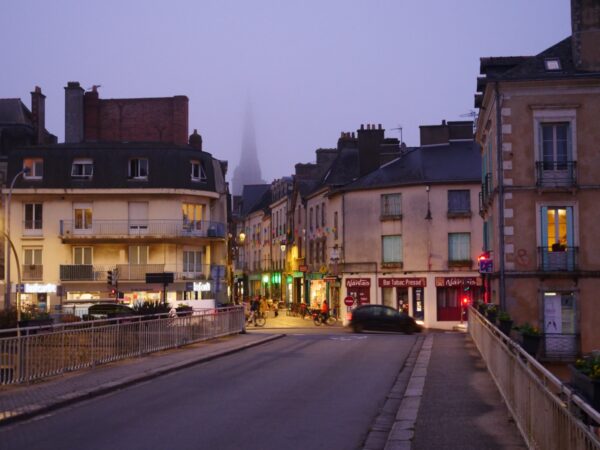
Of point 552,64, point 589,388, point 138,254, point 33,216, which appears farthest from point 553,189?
point 33,216

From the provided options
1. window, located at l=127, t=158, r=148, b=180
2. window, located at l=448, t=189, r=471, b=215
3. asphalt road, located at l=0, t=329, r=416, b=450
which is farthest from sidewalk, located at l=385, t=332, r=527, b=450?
window, located at l=127, t=158, r=148, b=180

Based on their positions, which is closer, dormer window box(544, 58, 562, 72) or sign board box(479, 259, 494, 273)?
dormer window box(544, 58, 562, 72)

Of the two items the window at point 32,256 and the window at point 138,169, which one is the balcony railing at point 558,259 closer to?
the window at point 138,169

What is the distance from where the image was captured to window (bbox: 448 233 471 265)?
5256cm

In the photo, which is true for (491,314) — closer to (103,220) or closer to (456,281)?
(456,281)

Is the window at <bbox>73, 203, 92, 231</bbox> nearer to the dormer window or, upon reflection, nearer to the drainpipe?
the drainpipe

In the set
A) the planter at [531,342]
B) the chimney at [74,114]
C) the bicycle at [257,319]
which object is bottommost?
the bicycle at [257,319]

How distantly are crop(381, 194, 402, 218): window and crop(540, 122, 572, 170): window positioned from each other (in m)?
21.6

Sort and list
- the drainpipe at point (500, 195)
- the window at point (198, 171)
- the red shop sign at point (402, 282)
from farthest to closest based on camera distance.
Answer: the window at point (198, 171) → the red shop sign at point (402, 282) → the drainpipe at point (500, 195)

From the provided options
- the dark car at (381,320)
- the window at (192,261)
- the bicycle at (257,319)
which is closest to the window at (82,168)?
the window at (192,261)

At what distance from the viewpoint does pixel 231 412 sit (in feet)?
43.0

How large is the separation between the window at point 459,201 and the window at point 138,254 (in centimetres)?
1845

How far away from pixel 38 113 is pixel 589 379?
57628 millimetres

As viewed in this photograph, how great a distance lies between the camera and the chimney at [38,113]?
60.8 meters
